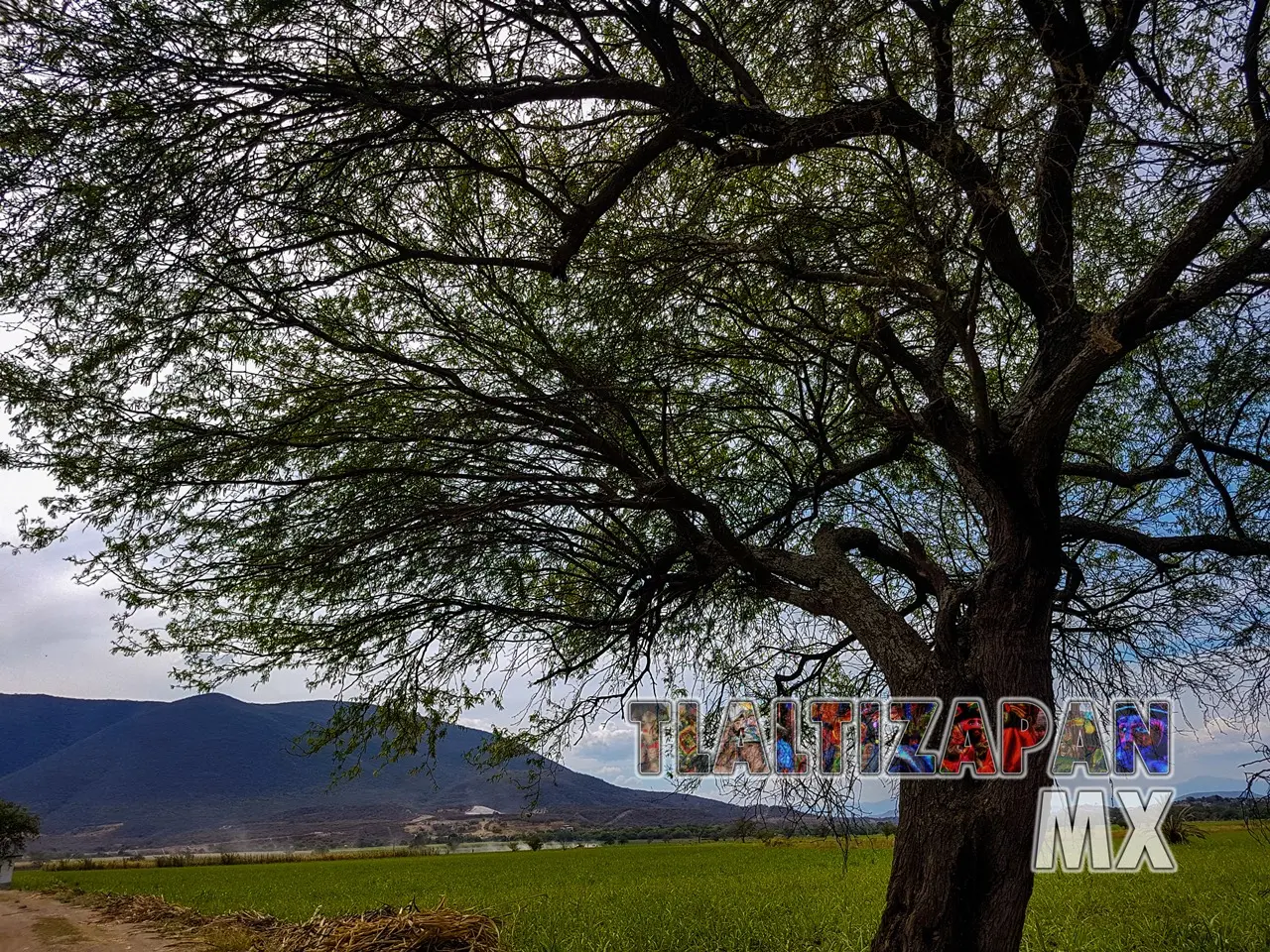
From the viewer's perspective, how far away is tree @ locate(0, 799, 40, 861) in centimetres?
3300

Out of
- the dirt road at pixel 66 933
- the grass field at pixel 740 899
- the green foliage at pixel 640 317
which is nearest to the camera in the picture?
the green foliage at pixel 640 317

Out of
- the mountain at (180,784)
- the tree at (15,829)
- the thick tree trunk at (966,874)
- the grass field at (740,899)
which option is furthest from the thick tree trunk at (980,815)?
the mountain at (180,784)

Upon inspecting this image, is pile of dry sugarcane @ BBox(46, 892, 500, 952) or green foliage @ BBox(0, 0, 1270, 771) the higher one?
green foliage @ BBox(0, 0, 1270, 771)

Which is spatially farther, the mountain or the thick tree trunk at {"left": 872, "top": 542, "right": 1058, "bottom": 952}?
the mountain

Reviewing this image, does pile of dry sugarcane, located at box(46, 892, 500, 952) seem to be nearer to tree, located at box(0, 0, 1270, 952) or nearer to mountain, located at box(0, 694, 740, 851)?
tree, located at box(0, 0, 1270, 952)

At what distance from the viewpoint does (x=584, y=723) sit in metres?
7.40

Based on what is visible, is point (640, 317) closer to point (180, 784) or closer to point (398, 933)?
point (398, 933)

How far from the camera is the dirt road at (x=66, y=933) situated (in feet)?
33.1

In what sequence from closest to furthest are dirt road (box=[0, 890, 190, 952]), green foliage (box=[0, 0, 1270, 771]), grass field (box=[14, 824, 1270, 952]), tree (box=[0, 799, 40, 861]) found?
green foliage (box=[0, 0, 1270, 771]), grass field (box=[14, 824, 1270, 952]), dirt road (box=[0, 890, 190, 952]), tree (box=[0, 799, 40, 861])

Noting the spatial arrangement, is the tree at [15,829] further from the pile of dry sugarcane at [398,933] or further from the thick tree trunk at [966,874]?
the thick tree trunk at [966,874]

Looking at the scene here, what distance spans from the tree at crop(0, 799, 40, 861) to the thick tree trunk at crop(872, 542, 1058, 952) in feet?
134

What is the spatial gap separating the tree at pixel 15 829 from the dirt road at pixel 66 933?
22.1m

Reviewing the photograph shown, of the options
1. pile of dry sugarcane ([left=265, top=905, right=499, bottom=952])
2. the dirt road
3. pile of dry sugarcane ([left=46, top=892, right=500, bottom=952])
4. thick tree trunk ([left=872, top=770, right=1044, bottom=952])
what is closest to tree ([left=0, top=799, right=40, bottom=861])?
the dirt road

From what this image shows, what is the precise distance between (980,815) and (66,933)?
1302 centimetres
